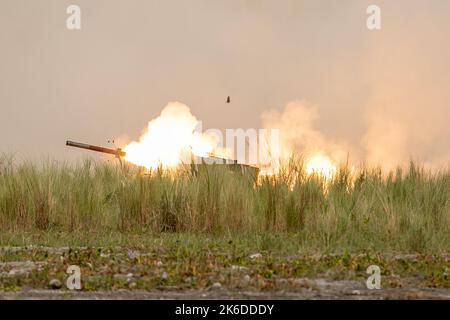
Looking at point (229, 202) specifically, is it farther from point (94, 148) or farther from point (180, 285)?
point (94, 148)

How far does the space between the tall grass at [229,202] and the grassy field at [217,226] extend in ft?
0.09

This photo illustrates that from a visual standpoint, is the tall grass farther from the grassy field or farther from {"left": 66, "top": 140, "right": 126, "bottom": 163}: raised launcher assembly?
{"left": 66, "top": 140, "right": 126, "bottom": 163}: raised launcher assembly

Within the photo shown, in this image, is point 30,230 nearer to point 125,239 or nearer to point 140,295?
point 125,239

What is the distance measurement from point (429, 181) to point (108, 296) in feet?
35.0

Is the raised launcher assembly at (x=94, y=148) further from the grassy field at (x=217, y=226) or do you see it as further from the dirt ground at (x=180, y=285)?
the dirt ground at (x=180, y=285)

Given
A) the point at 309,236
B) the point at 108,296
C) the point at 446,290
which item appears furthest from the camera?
the point at 309,236

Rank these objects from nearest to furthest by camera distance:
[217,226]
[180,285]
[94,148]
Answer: [180,285]
[217,226]
[94,148]

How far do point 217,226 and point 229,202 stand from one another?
0.54 meters

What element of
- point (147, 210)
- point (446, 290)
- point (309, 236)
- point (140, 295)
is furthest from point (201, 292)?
point (147, 210)

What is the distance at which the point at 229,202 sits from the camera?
50.4 feet

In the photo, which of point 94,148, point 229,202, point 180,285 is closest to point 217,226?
point 229,202

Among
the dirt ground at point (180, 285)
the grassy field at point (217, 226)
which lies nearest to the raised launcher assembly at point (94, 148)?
the grassy field at point (217, 226)

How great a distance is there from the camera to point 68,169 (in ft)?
60.1

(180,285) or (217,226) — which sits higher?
(217,226)
